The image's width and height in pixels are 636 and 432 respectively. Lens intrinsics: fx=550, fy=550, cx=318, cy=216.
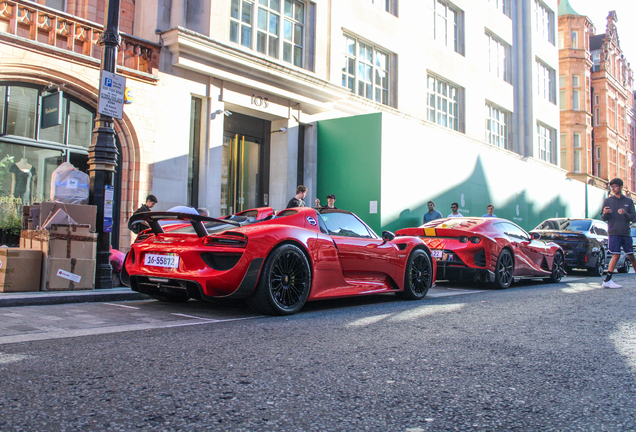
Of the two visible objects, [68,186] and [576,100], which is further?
[576,100]

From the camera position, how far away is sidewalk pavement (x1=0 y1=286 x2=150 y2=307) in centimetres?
625

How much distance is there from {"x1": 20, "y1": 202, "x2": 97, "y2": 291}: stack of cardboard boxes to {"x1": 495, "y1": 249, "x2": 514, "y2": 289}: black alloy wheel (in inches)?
251

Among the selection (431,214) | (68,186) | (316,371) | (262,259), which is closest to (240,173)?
(431,214)

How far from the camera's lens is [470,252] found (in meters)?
9.08

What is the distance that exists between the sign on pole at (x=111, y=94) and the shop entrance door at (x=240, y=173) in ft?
18.4

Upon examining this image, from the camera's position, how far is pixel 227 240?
5445 millimetres

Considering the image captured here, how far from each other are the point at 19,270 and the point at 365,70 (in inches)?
534

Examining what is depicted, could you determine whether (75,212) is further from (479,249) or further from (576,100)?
(576,100)

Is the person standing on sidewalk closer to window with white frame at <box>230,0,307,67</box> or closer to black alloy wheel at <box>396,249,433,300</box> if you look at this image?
black alloy wheel at <box>396,249,433,300</box>

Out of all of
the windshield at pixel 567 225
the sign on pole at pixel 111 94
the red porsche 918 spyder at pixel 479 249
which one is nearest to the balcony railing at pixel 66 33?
the sign on pole at pixel 111 94

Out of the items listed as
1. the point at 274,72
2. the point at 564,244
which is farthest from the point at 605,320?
the point at 274,72

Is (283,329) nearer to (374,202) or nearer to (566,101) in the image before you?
(374,202)

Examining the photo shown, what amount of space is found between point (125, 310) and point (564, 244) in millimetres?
11078

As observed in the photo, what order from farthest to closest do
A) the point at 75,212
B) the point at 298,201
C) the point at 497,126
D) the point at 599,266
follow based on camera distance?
1. the point at 497,126
2. the point at 599,266
3. the point at 298,201
4. the point at 75,212
